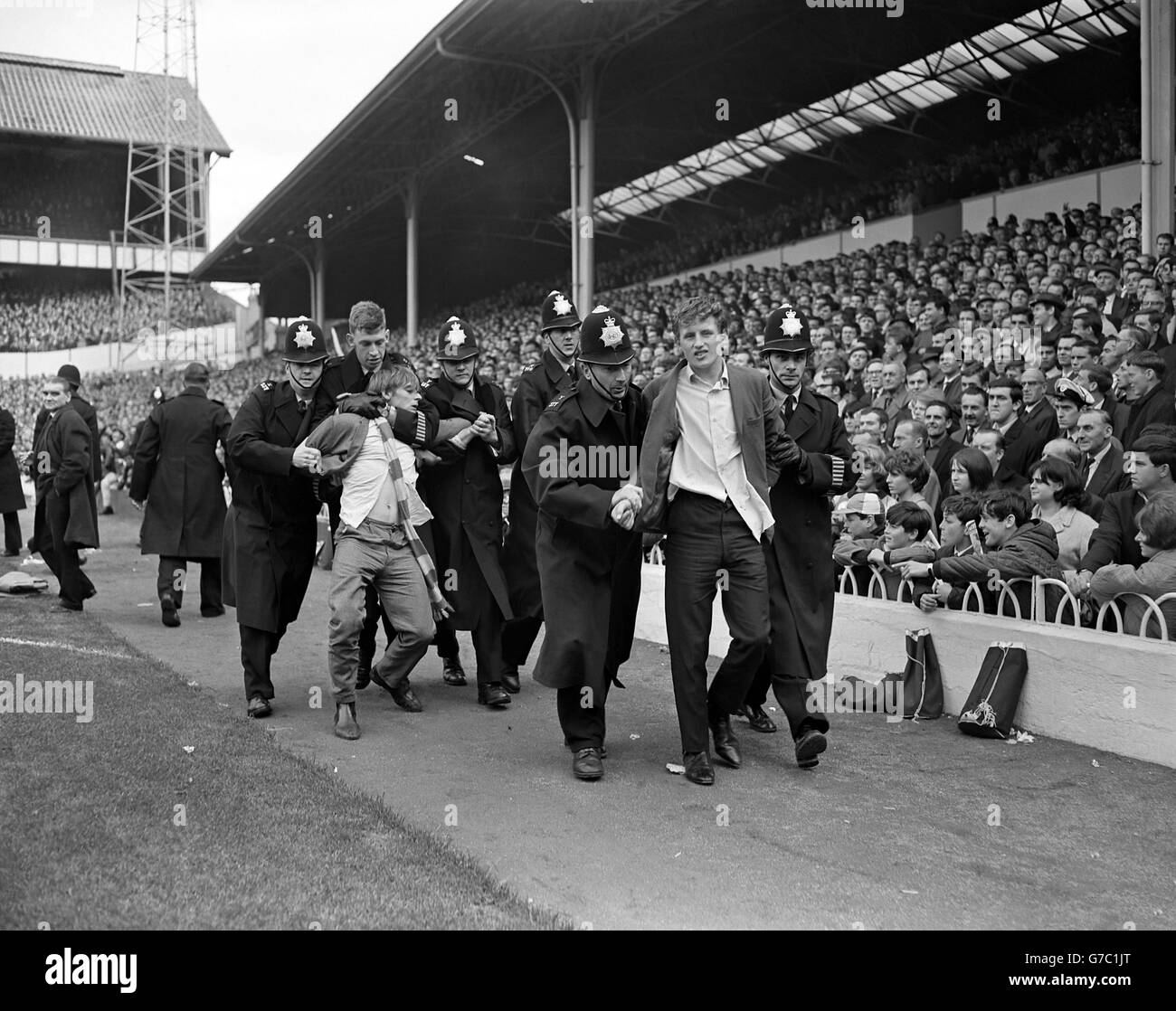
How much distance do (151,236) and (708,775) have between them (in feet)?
177

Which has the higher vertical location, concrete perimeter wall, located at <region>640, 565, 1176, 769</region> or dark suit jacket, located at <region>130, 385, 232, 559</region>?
dark suit jacket, located at <region>130, 385, 232, 559</region>

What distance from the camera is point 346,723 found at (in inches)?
247

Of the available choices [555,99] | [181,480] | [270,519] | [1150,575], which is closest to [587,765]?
[270,519]

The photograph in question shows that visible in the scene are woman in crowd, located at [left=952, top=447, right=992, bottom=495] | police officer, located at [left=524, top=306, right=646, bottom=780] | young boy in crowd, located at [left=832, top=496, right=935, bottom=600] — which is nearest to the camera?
police officer, located at [left=524, top=306, right=646, bottom=780]

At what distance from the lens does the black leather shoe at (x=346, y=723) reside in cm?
625

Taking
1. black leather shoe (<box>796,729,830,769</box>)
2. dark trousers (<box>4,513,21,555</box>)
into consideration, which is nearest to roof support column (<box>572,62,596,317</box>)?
dark trousers (<box>4,513,21,555</box>)

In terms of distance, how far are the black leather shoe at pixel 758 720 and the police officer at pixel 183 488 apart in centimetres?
537

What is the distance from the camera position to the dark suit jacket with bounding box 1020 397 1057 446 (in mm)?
8367

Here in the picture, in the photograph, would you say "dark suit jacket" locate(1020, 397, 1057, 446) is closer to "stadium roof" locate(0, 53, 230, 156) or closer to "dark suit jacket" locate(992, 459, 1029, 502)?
"dark suit jacket" locate(992, 459, 1029, 502)

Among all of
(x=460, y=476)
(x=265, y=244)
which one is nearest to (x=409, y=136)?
(x=265, y=244)

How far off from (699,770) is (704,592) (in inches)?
29.6

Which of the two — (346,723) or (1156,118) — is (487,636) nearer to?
(346,723)

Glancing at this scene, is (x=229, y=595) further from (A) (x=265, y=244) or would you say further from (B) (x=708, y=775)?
(A) (x=265, y=244)

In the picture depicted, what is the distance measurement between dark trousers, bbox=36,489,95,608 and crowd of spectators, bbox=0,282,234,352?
4437 centimetres
